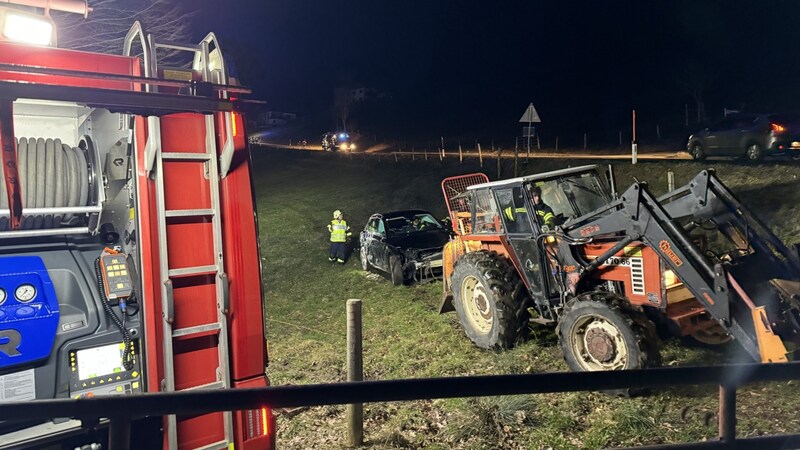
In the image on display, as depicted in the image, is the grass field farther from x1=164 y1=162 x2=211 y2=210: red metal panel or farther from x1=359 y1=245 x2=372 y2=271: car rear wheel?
x1=164 y1=162 x2=211 y2=210: red metal panel

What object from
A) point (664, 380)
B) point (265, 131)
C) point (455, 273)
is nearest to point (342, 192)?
point (455, 273)


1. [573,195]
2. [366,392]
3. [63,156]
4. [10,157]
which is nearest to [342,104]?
[573,195]

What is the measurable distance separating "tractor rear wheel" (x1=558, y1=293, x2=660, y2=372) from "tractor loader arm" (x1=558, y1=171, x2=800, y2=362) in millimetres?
543

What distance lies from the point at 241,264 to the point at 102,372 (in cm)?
106

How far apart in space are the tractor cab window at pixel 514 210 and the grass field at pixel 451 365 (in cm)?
151

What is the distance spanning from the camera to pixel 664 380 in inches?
79.5

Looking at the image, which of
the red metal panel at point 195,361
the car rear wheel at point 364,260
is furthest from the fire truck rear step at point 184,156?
the car rear wheel at point 364,260

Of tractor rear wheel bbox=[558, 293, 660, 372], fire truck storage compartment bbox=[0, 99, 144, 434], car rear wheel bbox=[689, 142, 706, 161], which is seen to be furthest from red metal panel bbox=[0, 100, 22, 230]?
car rear wheel bbox=[689, 142, 706, 161]

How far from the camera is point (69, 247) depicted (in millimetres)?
3609

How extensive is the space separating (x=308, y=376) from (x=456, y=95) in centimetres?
5906

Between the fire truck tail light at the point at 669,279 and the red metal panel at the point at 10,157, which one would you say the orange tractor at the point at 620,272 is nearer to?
the fire truck tail light at the point at 669,279

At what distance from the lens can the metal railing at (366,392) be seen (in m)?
1.79

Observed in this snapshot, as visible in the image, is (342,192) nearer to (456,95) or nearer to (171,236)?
(171,236)

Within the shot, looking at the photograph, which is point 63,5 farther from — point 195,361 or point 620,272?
point 620,272
